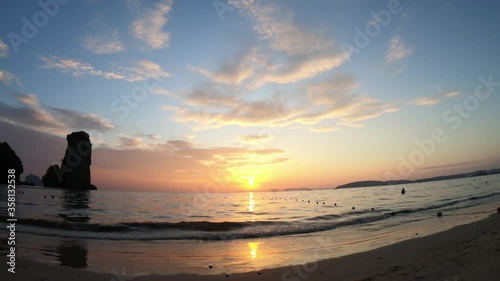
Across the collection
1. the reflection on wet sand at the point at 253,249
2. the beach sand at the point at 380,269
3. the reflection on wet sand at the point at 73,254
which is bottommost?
the reflection on wet sand at the point at 253,249

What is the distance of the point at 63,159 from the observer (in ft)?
482

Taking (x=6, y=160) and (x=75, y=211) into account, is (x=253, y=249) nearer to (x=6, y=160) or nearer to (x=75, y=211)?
(x=75, y=211)

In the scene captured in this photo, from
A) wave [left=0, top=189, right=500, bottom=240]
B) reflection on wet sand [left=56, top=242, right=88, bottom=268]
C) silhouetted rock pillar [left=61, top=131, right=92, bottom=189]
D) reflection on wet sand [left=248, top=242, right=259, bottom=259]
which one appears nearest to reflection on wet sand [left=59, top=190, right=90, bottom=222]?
wave [left=0, top=189, right=500, bottom=240]

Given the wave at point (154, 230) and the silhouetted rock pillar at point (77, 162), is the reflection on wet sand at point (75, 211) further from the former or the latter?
the silhouetted rock pillar at point (77, 162)

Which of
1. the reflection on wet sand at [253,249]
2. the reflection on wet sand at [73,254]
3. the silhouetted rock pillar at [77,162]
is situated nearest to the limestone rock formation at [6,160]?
the silhouetted rock pillar at [77,162]

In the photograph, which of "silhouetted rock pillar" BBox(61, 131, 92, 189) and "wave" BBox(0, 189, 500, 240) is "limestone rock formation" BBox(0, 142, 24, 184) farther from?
"wave" BBox(0, 189, 500, 240)

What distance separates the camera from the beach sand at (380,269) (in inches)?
294

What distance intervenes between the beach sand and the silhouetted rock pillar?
14983 centimetres

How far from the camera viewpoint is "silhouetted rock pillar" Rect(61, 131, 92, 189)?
137125mm

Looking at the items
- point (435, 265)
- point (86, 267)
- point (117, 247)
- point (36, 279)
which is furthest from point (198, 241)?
point (435, 265)

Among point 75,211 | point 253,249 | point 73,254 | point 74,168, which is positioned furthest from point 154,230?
point 74,168

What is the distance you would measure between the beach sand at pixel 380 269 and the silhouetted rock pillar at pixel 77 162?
5899 inches

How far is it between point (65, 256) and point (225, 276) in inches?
312

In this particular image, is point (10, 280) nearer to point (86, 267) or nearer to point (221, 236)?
point (86, 267)
